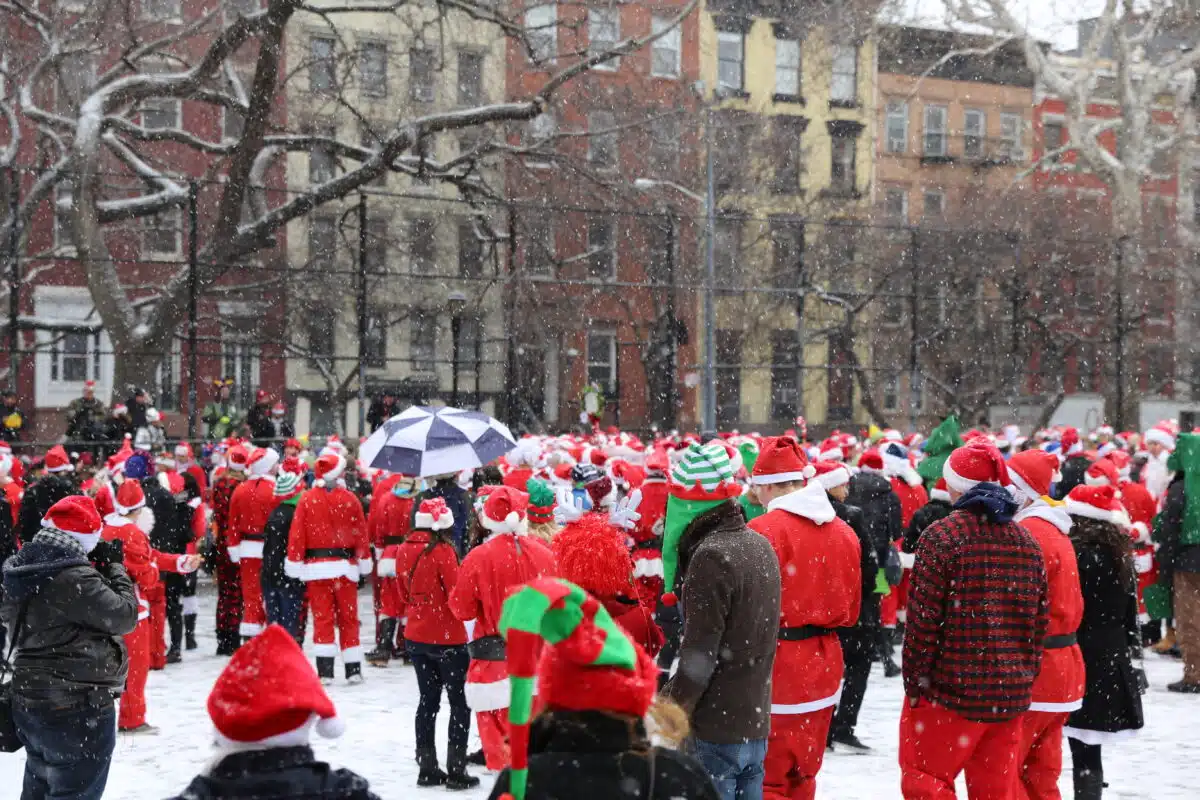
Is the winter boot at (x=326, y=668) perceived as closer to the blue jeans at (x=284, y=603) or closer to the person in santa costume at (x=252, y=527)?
the blue jeans at (x=284, y=603)

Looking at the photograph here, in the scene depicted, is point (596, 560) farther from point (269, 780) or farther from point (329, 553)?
point (329, 553)

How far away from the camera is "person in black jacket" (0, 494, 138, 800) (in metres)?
5.80

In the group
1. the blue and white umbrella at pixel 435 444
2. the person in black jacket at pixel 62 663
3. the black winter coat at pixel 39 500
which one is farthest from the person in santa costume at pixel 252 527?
the person in black jacket at pixel 62 663

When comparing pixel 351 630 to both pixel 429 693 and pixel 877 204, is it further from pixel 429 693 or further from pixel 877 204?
pixel 877 204

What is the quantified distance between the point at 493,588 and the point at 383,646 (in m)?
5.78

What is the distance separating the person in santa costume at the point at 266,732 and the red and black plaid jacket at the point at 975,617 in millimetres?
2993

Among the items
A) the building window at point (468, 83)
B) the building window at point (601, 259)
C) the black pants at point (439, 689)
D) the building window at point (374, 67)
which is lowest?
the black pants at point (439, 689)

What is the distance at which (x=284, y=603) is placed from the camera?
11.9 m

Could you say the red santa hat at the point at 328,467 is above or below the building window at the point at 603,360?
below

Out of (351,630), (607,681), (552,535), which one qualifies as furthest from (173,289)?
(607,681)

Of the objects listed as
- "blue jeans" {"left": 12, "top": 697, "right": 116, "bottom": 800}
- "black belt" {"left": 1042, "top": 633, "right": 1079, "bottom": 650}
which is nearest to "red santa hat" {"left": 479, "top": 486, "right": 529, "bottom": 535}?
"blue jeans" {"left": 12, "top": 697, "right": 116, "bottom": 800}

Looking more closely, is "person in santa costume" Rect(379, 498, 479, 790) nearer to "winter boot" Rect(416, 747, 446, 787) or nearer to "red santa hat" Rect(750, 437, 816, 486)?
"winter boot" Rect(416, 747, 446, 787)

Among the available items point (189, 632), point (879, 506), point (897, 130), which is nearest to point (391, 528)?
point (189, 632)

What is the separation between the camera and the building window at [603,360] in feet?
119
